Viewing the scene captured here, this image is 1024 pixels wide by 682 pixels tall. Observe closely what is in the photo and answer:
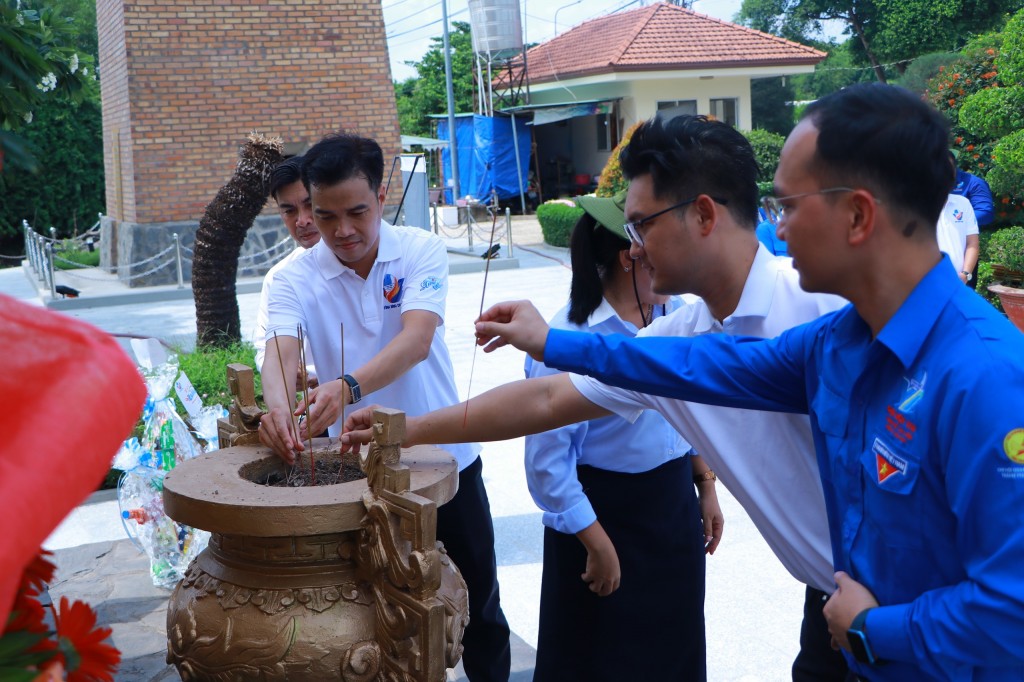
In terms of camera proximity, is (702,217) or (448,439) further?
(448,439)

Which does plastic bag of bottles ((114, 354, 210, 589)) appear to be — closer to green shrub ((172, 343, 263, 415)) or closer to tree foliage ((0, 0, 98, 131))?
green shrub ((172, 343, 263, 415))

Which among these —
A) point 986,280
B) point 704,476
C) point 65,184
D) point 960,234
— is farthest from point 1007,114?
point 65,184

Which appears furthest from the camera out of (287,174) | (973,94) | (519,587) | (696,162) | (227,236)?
(973,94)

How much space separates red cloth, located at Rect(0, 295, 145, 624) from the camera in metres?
0.69

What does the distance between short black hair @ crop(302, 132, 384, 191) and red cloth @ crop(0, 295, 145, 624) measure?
79.0 inches

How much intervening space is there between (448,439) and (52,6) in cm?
220

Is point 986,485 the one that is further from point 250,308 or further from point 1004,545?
point 250,308

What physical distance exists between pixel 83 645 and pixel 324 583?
1.19 m

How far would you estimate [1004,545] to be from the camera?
1249 mm

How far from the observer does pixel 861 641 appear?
140 centimetres

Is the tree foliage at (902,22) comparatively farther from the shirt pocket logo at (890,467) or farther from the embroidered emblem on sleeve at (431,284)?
the shirt pocket logo at (890,467)

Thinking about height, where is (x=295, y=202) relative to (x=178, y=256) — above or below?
above

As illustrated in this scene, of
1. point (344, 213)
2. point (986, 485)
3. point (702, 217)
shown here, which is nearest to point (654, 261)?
point (702, 217)

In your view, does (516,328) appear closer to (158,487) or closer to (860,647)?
(860,647)
